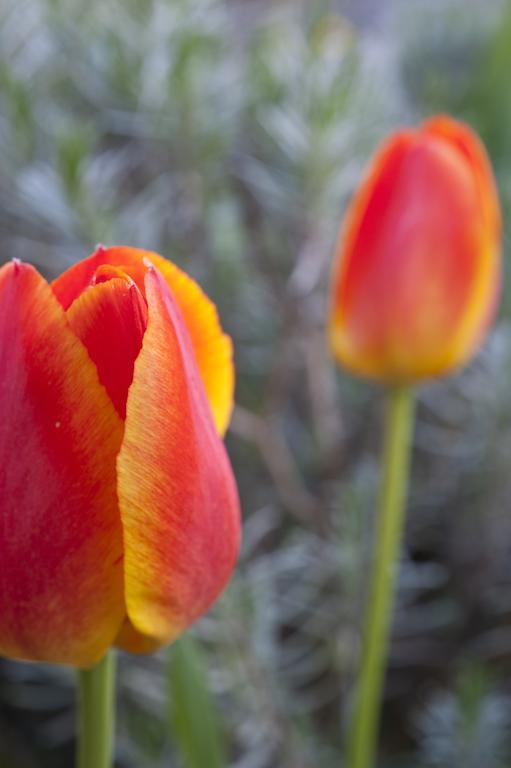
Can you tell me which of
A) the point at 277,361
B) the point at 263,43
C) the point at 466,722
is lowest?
the point at 466,722

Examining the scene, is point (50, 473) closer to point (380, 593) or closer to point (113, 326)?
point (113, 326)

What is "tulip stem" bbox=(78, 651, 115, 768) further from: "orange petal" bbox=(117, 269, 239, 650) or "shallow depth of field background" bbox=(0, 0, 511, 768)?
"shallow depth of field background" bbox=(0, 0, 511, 768)

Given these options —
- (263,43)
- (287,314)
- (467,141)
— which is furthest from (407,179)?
(263,43)

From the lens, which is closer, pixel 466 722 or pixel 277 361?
pixel 466 722

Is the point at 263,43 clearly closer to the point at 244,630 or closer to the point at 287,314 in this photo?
the point at 287,314

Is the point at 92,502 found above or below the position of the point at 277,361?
above

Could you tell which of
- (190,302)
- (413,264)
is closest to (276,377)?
(413,264)

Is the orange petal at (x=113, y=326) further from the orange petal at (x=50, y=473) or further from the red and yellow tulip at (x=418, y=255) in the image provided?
the red and yellow tulip at (x=418, y=255)
